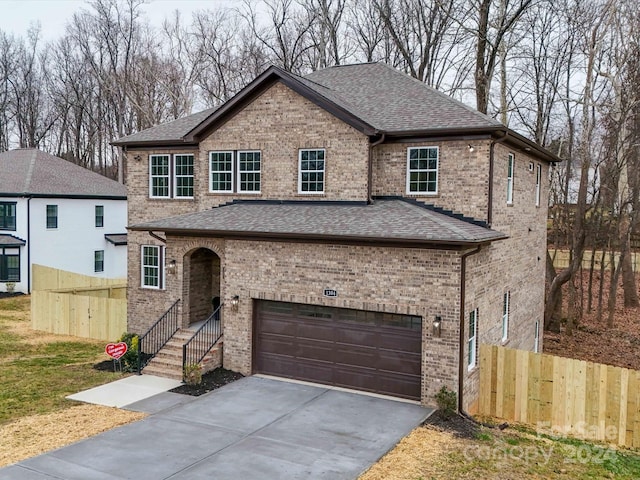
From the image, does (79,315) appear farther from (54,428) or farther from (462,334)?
(462,334)

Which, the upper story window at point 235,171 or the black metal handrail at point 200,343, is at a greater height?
the upper story window at point 235,171

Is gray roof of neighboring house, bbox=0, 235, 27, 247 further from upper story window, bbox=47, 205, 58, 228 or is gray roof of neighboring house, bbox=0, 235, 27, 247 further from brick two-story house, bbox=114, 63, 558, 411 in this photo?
brick two-story house, bbox=114, 63, 558, 411

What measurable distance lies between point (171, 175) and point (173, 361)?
21.9ft

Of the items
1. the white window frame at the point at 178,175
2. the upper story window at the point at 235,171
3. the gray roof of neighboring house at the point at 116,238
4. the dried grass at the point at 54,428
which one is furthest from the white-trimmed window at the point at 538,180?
the gray roof of neighboring house at the point at 116,238

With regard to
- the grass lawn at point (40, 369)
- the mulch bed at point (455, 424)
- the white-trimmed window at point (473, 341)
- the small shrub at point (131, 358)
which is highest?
the white-trimmed window at point (473, 341)

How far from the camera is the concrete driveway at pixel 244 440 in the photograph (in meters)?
10.1

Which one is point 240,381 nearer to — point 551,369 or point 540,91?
point 551,369

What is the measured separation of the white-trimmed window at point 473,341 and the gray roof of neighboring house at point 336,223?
2.02m

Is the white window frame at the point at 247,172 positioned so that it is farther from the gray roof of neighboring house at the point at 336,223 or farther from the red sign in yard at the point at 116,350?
the red sign in yard at the point at 116,350

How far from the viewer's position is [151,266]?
1978 cm

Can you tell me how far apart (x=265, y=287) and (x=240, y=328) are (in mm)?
1371

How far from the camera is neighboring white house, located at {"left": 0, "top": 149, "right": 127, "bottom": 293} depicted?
3072 centimetres

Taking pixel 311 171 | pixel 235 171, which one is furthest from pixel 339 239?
pixel 235 171

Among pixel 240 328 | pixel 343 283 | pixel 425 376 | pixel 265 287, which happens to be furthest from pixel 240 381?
pixel 425 376
